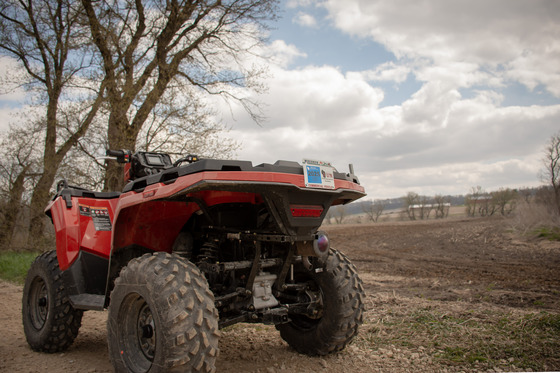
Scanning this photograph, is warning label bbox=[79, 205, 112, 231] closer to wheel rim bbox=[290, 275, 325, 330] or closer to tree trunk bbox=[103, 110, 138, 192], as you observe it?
wheel rim bbox=[290, 275, 325, 330]

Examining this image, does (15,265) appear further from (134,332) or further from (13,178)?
(134,332)

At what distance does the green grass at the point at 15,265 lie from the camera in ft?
34.6

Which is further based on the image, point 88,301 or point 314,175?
point 88,301

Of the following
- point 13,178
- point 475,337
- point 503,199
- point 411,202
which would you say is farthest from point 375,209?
point 475,337

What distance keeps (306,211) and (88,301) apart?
2.23m

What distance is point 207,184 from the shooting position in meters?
2.62

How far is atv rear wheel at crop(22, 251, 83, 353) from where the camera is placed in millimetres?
4215

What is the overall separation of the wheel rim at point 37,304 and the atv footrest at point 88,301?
0.70 m

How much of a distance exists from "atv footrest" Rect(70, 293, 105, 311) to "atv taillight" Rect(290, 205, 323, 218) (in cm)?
194

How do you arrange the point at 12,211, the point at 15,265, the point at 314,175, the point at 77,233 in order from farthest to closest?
the point at 12,211 → the point at 15,265 → the point at 77,233 → the point at 314,175

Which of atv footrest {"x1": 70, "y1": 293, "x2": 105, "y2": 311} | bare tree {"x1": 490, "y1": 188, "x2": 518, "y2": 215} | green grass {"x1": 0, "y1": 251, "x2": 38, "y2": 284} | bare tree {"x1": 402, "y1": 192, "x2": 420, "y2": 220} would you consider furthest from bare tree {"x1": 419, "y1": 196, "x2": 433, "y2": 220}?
atv footrest {"x1": 70, "y1": 293, "x2": 105, "y2": 311}

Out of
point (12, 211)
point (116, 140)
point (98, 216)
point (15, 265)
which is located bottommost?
point (15, 265)

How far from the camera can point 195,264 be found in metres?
3.58

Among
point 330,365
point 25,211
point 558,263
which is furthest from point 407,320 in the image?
point 25,211
